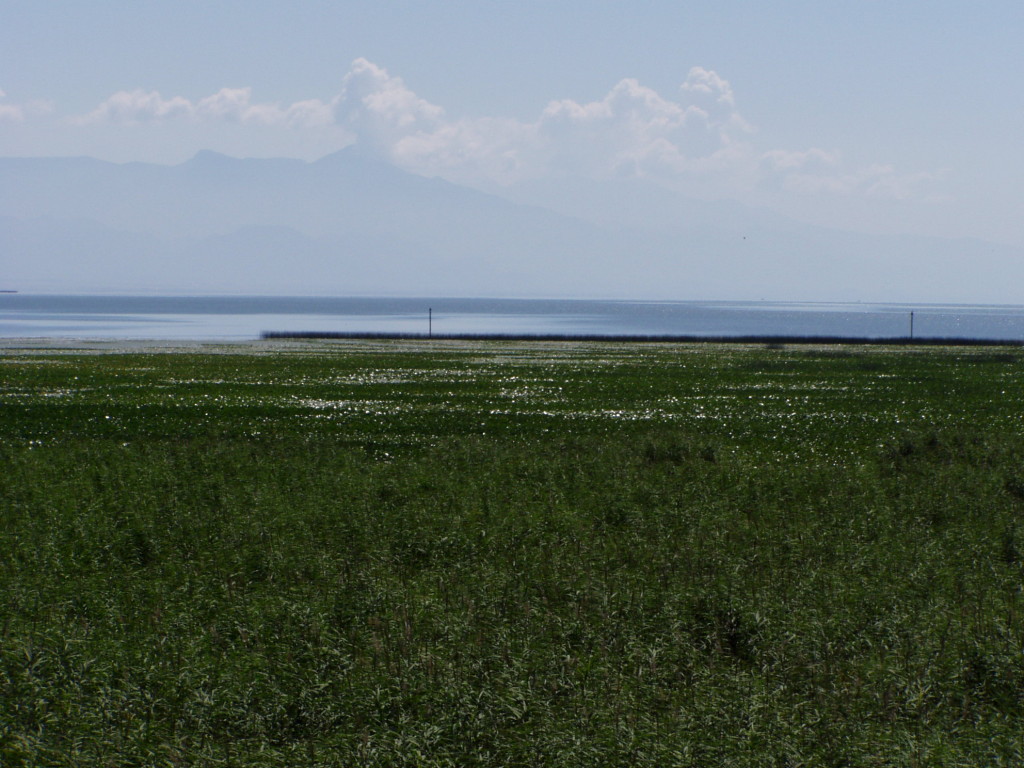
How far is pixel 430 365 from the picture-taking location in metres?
62.3

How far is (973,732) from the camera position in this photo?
26.0ft

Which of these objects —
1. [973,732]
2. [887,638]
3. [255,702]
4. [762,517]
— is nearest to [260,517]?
[255,702]

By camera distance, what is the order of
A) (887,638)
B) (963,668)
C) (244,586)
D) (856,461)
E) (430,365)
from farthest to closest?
(430,365), (856,461), (244,586), (887,638), (963,668)

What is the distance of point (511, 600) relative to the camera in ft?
36.3

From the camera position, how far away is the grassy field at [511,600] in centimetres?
776

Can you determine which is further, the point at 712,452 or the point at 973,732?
the point at 712,452

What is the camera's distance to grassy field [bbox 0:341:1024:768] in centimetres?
776

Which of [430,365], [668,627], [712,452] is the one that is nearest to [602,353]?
[430,365]

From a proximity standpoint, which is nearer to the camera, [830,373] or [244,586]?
[244,586]

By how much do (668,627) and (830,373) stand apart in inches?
1930

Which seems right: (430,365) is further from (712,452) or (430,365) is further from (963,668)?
(963,668)

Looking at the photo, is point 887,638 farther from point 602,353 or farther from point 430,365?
point 602,353

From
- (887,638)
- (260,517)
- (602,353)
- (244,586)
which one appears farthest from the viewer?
(602,353)

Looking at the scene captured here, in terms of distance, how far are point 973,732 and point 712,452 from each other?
15324 mm
